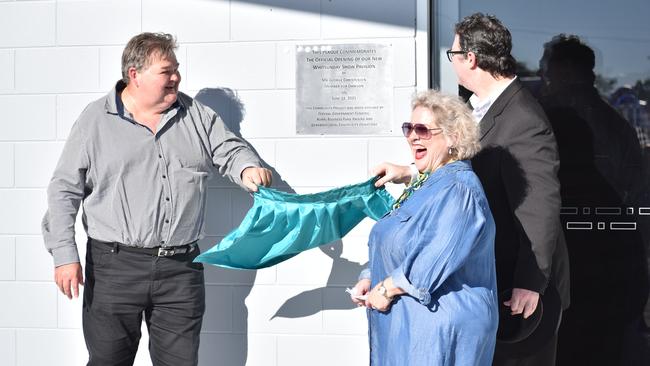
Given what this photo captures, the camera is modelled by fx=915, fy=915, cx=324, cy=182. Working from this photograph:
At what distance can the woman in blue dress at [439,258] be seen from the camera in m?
A: 2.87

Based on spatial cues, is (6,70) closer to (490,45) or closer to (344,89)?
(344,89)

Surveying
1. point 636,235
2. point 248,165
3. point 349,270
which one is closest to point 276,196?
point 248,165

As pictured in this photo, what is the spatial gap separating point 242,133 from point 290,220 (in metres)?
0.70

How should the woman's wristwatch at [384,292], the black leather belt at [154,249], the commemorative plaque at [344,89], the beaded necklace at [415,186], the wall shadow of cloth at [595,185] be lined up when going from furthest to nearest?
the commemorative plaque at [344,89] < the wall shadow of cloth at [595,185] < the black leather belt at [154,249] < the beaded necklace at [415,186] < the woman's wristwatch at [384,292]

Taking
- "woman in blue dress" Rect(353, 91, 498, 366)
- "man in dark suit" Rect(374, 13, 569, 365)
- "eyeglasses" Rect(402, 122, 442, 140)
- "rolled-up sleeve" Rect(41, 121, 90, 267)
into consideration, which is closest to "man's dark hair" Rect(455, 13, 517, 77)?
"man in dark suit" Rect(374, 13, 569, 365)

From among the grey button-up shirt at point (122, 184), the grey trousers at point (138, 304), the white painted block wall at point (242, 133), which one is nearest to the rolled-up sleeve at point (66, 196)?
the grey button-up shirt at point (122, 184)

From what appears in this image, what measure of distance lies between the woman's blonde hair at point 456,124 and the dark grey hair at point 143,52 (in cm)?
135

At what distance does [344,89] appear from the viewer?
4.34 meters

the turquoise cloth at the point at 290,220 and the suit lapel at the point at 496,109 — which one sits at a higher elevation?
the suit lapel at the point at 496,109

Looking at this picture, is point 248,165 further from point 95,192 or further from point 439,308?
point 439,308

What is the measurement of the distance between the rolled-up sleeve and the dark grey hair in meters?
0.36

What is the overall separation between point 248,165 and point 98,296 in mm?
848

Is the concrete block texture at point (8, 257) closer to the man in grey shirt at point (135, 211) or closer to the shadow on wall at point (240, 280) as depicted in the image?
the man in grey shirt at point (135, 211)

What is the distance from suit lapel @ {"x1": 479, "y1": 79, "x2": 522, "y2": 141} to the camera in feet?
11.0
